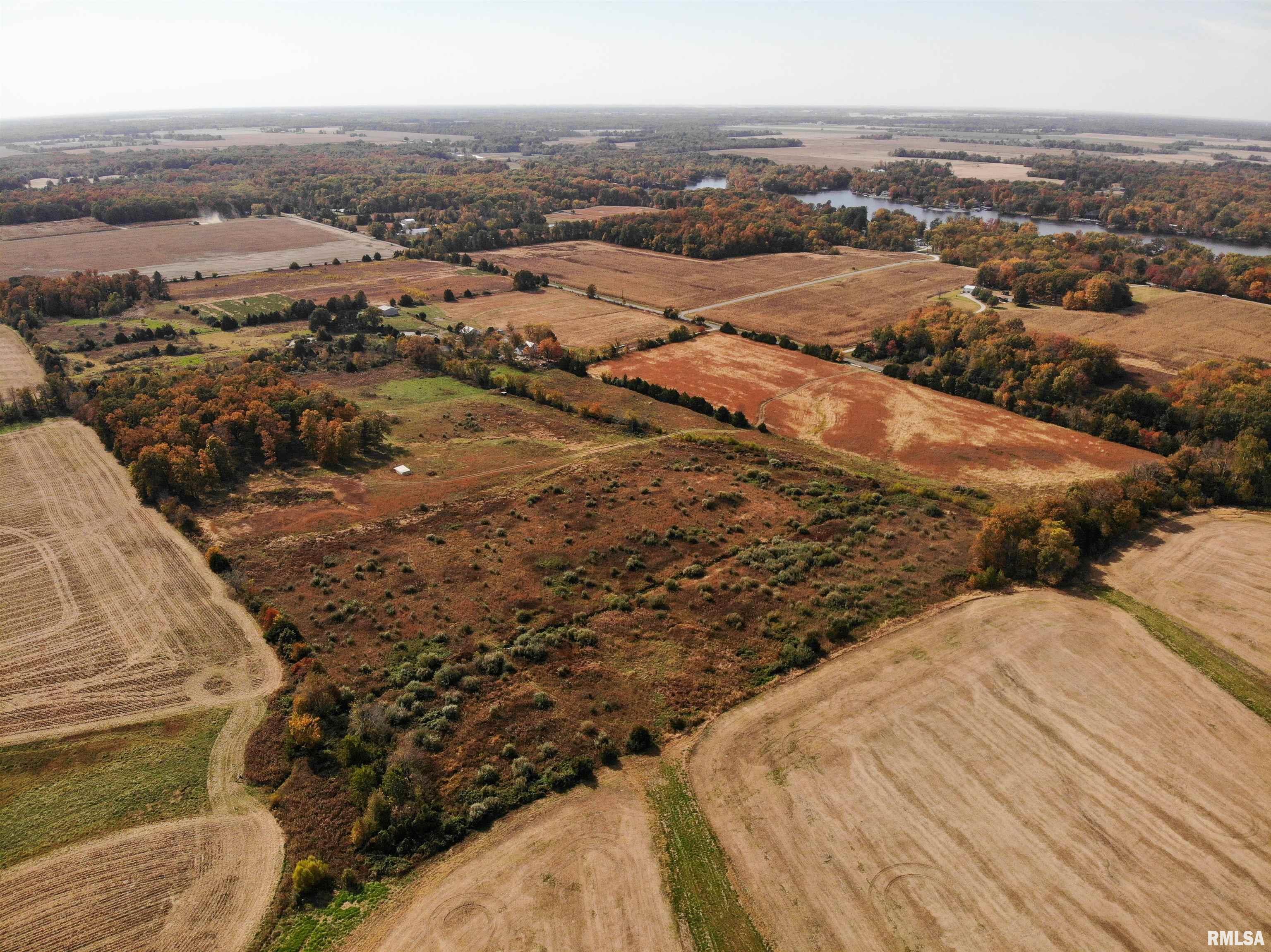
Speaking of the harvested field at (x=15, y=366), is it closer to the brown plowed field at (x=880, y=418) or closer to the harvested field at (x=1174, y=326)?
the brown plowed field at (x=880, y=418)

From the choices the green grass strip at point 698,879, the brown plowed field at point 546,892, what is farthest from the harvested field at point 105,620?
the green grass strip at point 698,879

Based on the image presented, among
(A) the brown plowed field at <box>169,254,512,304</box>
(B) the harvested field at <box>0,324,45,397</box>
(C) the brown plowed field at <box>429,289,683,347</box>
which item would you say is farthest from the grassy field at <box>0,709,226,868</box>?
(A) the brown plowed field at <box>169,254,512,304</box>

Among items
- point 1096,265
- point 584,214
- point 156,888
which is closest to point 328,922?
point 156,888

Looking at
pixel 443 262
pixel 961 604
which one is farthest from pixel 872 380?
pixel 443 262

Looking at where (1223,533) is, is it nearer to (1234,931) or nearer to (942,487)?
(942,487)

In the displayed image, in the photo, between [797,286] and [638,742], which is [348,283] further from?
[638,742]

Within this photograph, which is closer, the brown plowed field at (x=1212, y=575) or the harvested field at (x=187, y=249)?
the brown plowed field at (x=1212, y=575)
